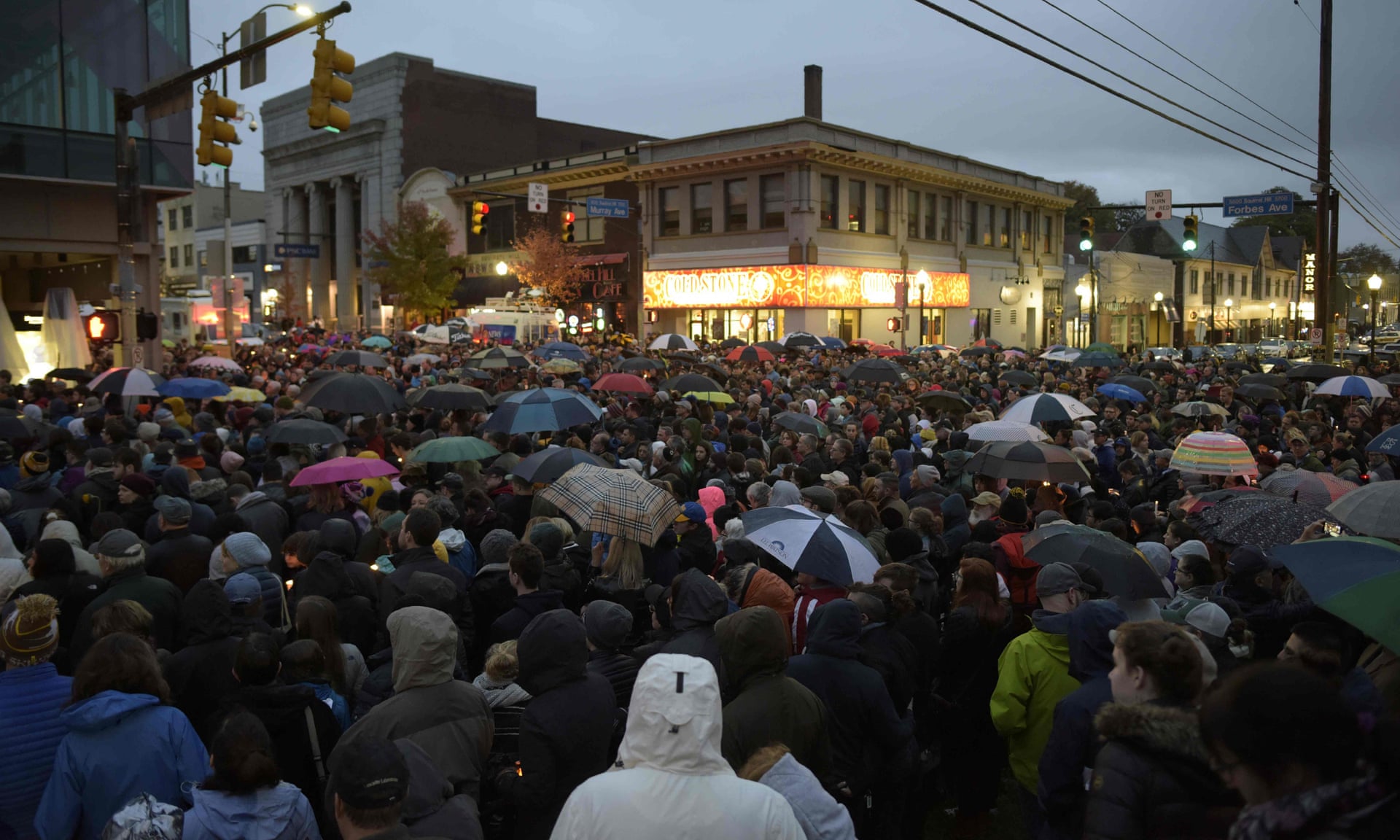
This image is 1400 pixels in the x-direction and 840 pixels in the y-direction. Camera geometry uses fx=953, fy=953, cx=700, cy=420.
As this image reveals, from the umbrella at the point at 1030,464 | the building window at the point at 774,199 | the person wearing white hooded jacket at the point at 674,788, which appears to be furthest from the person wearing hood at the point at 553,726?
the building window at the point at 774,199

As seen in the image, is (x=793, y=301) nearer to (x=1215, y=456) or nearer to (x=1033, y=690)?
(x=1215, y=456)

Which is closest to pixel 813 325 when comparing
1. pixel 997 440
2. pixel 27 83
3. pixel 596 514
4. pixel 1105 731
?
pixel 27 83

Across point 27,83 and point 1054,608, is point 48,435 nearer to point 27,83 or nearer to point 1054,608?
point 1054,608

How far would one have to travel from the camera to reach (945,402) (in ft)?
52.3

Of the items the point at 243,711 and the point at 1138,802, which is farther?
the point at 243,711

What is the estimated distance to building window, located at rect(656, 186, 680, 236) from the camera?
46125 millimetres

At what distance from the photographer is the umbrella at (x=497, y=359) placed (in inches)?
774

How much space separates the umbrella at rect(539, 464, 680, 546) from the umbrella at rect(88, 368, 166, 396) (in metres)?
9.05

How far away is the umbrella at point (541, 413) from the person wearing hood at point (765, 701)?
22.8ft

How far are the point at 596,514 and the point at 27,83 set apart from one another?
73.3ft

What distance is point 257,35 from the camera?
44.2 ft

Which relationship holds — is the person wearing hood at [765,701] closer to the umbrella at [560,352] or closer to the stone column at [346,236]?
the umbrella at [560,352]

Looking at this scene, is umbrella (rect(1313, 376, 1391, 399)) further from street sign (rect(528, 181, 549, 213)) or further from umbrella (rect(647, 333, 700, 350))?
street sign (rect(528, 181, 549, 213))

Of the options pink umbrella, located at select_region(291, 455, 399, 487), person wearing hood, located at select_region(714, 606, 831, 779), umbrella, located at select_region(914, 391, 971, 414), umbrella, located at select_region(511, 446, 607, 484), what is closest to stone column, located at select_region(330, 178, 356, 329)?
umbrella, located at select_region(914, 391, 971, 414)
